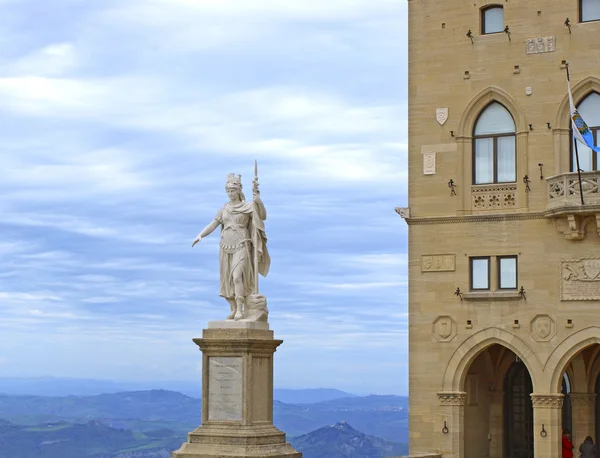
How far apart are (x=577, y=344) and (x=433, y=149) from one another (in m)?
7.33

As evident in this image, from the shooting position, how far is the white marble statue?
31.9 meters

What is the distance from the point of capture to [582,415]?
4759 centimetres

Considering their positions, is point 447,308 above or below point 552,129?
below

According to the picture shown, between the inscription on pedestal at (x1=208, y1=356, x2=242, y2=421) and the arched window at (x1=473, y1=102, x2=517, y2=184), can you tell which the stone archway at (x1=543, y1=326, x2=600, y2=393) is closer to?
the arched window at (x1=473, y1=102, x2=517, y2=184)

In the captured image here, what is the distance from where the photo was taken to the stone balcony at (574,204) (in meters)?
44.8

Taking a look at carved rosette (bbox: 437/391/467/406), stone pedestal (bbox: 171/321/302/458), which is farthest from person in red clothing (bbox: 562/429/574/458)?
stone pedestal (bbox: 171/321/302/458)

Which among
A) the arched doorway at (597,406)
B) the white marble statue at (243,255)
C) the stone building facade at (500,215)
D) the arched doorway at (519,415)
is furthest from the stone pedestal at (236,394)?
the arched doorway at (519,415)

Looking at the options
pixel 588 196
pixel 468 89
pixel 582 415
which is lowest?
pixel 582 415

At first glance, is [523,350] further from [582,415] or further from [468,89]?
[468,89]

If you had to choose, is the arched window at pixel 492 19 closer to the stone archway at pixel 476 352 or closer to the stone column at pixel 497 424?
the stone archway at pixel 476 352

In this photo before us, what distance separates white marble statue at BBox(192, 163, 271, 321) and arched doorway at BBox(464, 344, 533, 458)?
1719 cm

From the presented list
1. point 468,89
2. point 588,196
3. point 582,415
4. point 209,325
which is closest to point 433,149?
point 468,89

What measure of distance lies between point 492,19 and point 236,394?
786 inches

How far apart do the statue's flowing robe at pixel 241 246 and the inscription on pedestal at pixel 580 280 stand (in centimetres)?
1539
